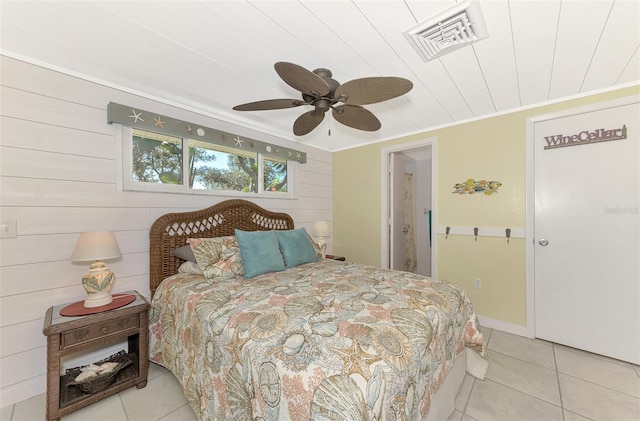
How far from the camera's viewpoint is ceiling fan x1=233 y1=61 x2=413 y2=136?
132 centimetres

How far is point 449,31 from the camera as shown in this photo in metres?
1.47

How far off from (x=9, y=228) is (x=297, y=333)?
2.07 m

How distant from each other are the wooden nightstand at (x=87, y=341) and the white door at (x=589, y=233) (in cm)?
356

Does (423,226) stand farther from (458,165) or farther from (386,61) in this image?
(386,61)

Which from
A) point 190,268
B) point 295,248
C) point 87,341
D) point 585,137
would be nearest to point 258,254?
point 295,248

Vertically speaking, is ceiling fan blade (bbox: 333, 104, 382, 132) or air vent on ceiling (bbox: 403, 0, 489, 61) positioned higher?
air vent on ceiling (bbox: 403, 0, 489, 61)

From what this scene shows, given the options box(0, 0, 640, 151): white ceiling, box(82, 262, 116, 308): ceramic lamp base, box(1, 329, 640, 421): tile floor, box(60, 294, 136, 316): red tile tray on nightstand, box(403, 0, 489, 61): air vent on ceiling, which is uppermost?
box(0, 0, 640, 151): white ceiling

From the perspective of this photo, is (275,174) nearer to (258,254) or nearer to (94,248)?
(258,254)

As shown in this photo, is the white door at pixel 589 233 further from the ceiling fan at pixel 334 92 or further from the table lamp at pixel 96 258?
the table lamp at pixel 96 258

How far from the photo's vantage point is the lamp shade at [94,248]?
1.68 metres

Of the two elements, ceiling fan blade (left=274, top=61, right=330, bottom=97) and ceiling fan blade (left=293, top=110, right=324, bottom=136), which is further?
ceiling fan blade (left=293, top=110, right=324, bottom=136)

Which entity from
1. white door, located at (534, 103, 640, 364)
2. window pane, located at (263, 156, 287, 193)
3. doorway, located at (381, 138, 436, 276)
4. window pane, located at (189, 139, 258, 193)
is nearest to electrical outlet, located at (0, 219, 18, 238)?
window pane, located at (189, 139, 258, 193)

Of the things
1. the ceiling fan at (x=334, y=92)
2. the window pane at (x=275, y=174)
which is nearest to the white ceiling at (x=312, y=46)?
the ceiling fan at (x=334, y=92)

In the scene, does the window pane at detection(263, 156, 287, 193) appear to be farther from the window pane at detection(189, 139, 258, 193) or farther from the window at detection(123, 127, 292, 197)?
the window pane at detection(189, 139, 258, 193)
